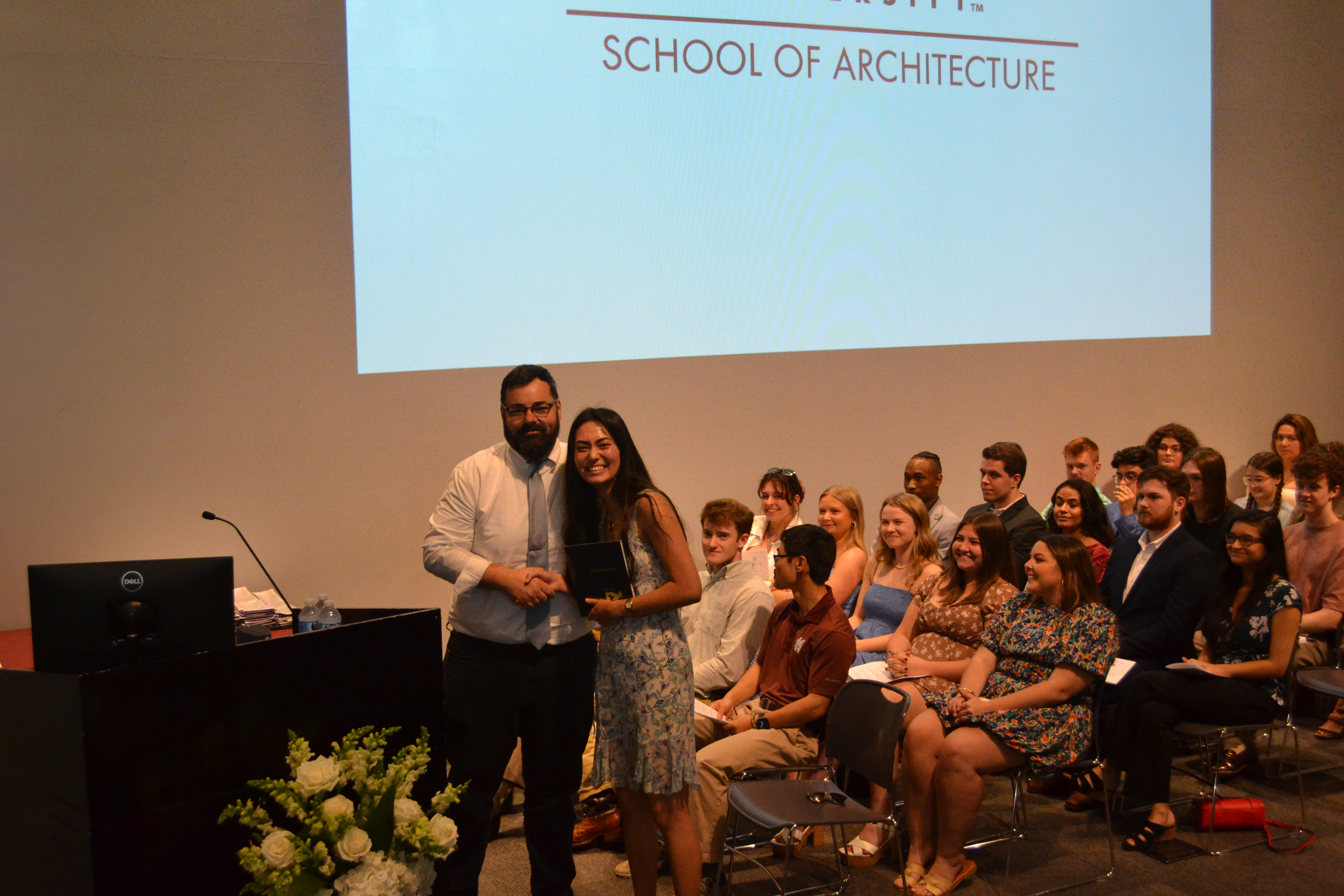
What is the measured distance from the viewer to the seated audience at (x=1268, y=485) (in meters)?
4.90

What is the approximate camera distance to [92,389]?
4043 mm

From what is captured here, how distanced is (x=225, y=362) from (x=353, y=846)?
3.11m

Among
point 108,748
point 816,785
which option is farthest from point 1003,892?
point 108,748

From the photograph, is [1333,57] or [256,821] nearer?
[256,821]

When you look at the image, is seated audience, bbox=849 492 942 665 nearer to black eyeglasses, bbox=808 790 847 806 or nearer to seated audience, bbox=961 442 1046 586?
seated audience, bbox=961 442 1046 586

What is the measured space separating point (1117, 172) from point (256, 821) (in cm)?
561

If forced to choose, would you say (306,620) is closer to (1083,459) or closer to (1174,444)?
(1083,459)

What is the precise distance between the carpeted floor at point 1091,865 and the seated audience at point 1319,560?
23.6 inches

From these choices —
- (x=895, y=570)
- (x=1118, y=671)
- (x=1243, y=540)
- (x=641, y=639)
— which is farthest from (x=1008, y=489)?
(x=641, y=639)

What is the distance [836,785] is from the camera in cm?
298

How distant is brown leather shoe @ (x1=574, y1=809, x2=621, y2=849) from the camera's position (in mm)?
3490

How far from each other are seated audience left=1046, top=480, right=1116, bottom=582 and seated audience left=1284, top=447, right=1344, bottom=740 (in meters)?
0.68

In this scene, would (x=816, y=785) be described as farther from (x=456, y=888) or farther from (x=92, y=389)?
(x=92, y=389)

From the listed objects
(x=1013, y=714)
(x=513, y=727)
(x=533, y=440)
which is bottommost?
(x=1013, y=714)
